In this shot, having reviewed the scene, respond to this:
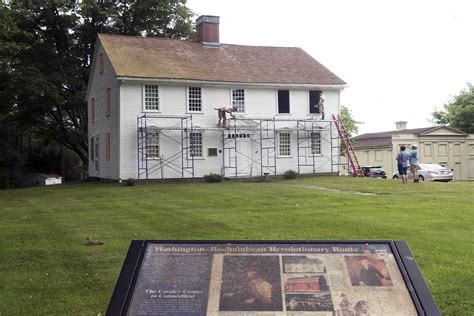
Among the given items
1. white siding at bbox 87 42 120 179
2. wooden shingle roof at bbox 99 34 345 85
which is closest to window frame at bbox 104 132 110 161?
white siding at bbox 87 42 120 179

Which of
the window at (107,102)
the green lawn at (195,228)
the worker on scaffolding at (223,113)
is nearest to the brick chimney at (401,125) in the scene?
the worker on scaffolding at (223,113)

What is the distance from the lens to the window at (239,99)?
Answer: 32.5 metres

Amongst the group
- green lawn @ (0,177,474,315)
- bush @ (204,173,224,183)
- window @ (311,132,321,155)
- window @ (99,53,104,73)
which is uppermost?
window @ (99,53,104,73)

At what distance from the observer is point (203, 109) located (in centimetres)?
3158

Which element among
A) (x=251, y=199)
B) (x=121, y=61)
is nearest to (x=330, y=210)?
(x=251, y=199)

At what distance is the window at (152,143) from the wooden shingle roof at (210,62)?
3.00 metres

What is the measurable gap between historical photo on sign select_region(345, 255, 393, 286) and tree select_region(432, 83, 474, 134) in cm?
6677

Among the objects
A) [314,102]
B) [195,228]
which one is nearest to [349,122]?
[314,102]

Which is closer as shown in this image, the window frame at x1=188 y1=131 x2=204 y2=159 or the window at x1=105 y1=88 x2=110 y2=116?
the window frame at x1=188 y1=131 x2=204 y2=159

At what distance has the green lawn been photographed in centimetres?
715

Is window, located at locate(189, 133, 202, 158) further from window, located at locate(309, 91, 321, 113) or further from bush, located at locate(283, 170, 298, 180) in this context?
window, located at locate(309, 91, 321, 113)

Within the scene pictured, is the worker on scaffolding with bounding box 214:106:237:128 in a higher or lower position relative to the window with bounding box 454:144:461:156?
higher

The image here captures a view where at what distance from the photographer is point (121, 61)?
30438 mm

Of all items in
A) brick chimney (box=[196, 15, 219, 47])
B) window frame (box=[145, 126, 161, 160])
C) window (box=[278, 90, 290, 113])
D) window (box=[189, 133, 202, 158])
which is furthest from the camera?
brick chimney (box=[196, 15, 219, 47])
